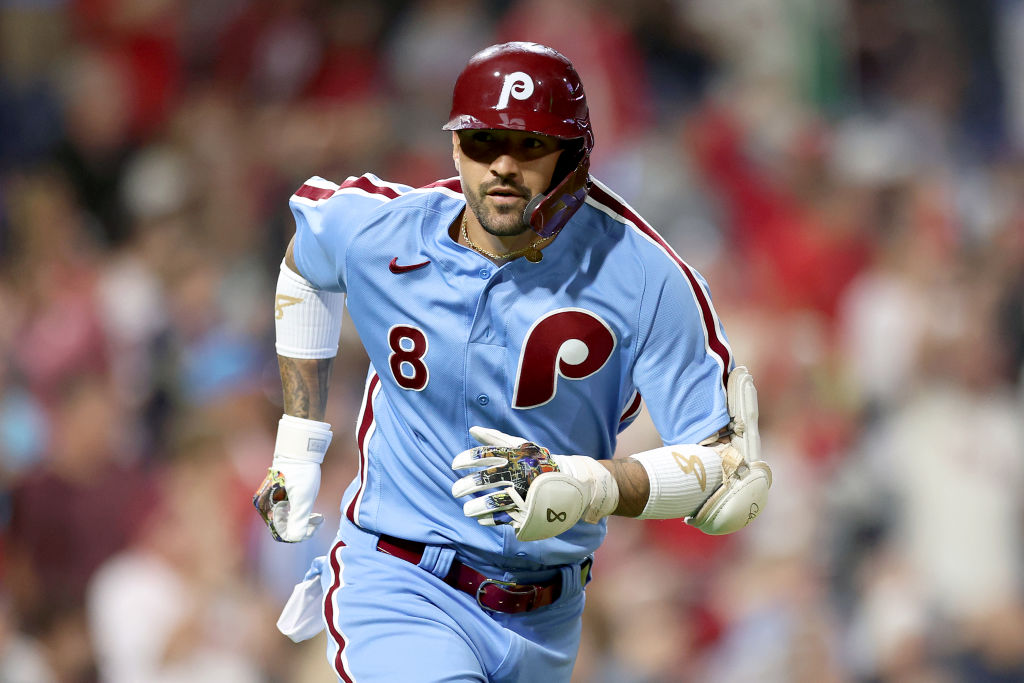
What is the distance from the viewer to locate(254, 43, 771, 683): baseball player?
325cm

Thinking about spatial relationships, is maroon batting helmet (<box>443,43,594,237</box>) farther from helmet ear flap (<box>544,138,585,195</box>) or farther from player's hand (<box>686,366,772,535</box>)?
player's hand (<box>686,366,772,535</box>)

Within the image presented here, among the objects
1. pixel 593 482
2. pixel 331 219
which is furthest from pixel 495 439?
pixel 331 219

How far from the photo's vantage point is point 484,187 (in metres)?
3.26

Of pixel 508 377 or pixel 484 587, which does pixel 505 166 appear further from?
pixel 484 587

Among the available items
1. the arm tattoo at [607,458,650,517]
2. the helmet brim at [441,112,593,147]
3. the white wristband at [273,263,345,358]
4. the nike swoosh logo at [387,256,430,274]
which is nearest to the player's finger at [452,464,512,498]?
the arm tattoo at [607,458,650,517]

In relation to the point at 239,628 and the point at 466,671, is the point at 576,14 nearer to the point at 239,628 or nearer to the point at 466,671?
the point at 239,628

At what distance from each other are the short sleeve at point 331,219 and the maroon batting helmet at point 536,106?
16.5 inches

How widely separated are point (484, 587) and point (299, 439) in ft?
2.39

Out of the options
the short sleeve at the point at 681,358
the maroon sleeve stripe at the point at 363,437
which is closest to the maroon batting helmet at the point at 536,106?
the short sleeve at the point at 681,358

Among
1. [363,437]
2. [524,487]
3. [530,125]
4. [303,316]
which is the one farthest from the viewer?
[303,316]

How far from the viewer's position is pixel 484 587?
11.3 feet

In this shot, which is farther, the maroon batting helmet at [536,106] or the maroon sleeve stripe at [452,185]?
the maroon sleeve stripe at [452,185]

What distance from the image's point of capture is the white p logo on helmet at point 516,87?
10.4ft

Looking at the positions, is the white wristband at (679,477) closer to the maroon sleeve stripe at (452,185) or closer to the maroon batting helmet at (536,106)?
the maroon batting helmet at (536,106)
